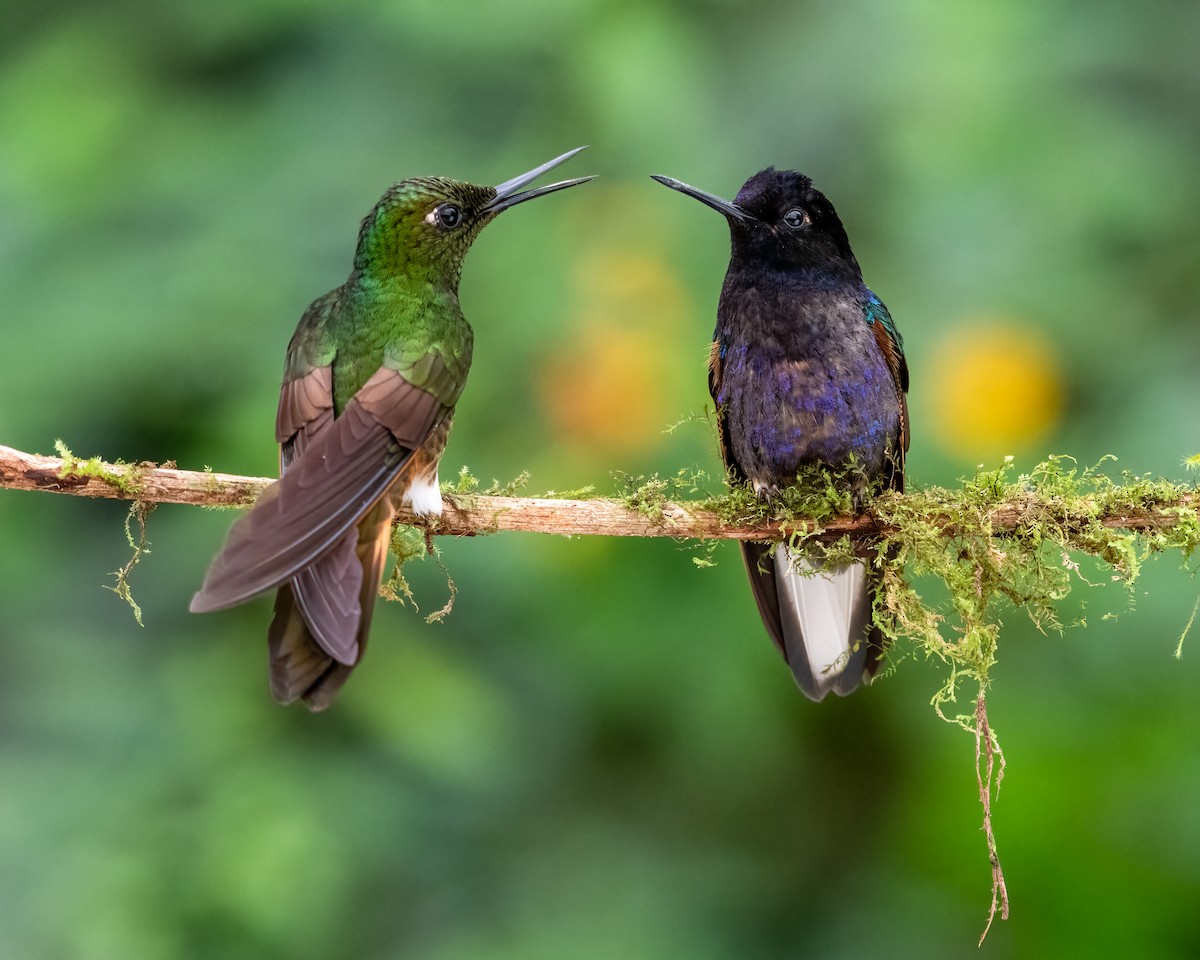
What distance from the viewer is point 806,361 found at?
3623 millimetres

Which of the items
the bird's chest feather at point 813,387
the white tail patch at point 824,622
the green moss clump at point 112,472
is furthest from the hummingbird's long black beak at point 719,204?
the green moss clump at point 112,472

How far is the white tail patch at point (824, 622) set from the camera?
371cm

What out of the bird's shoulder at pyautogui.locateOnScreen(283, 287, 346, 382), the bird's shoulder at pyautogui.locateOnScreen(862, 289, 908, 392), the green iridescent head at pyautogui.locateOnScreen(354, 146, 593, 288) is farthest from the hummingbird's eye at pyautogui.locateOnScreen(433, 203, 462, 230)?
the bird's shoulder at pyautogui.locateOnScreen(862, 289, 908, 392)

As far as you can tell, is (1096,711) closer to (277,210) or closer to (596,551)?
(596,551)

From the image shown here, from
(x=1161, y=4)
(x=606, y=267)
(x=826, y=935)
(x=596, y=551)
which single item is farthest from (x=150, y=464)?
(x=1161, y=4)

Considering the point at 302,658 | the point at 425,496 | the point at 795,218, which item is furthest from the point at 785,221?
the point at 302,658

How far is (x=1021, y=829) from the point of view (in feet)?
13.6

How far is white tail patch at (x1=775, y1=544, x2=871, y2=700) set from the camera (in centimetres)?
371

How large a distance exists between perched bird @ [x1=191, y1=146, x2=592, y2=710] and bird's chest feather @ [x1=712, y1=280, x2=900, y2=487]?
26.9 inches

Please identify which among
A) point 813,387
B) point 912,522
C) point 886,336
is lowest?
point 912,522

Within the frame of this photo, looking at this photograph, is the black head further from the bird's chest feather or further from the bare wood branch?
the bare wood branch

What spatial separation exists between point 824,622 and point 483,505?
1.07 m

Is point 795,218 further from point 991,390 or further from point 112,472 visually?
point 112,472

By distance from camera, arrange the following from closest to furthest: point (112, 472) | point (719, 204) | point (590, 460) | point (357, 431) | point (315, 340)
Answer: point (357, 431) < point (112, 472) < point (315, 340) < point (719, 204) < point (590, 460)
